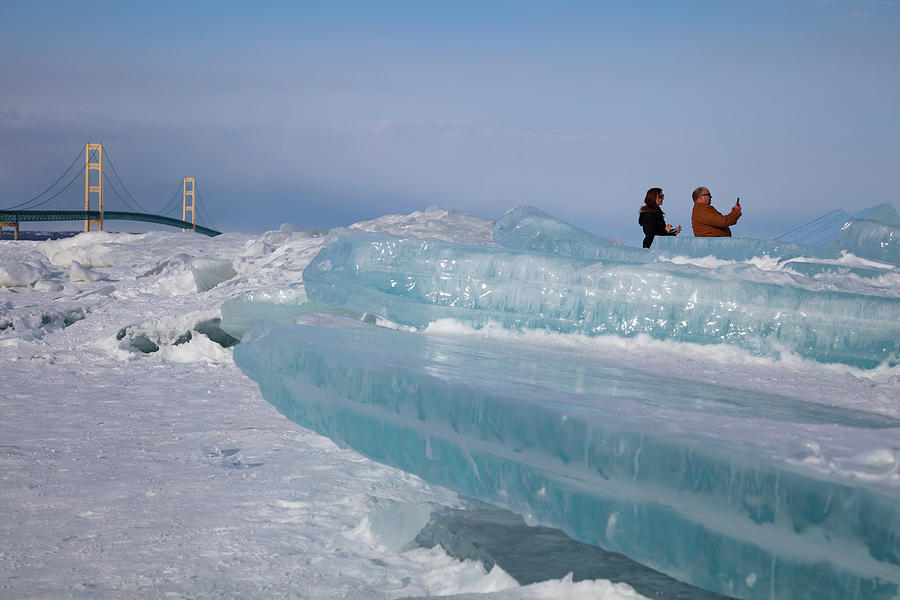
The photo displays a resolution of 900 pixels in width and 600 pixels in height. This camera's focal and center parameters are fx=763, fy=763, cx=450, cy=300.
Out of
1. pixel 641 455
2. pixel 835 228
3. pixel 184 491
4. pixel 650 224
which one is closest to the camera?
pixel 641 455

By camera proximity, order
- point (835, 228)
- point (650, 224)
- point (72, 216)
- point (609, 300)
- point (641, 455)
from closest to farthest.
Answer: point (641, 455), point (609, 300), point (650, 224), point (835, 228), point (72, 216)

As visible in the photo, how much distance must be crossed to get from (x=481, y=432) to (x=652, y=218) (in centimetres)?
518

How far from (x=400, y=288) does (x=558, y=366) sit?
156 cm

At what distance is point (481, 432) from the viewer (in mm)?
2080

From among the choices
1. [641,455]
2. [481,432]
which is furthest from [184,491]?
[641,455]

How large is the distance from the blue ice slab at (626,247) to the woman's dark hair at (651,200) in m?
0.99

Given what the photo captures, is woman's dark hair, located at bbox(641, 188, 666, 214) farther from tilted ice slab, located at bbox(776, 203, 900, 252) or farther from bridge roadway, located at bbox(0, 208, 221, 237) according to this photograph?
bridge roadway, located at bbox(0, 208, 221, 237)

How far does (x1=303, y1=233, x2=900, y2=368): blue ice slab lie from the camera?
358cm

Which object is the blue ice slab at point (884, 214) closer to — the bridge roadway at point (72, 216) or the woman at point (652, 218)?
the woman at point (652, 218)

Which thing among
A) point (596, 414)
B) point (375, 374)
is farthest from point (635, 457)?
point (375, 374)

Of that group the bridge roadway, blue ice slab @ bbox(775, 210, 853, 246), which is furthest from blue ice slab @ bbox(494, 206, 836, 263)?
the bridge roadway

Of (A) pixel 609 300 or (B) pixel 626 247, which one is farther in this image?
(B) pixel 626 247

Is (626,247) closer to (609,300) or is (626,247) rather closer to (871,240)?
(609,300)

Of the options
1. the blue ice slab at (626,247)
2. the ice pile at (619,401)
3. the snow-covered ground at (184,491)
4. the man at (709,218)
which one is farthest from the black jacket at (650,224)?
the ice pile at (619,401)
